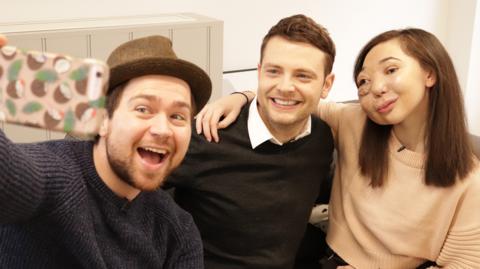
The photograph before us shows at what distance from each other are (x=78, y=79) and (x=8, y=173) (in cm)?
19

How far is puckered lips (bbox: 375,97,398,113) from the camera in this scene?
1480mm

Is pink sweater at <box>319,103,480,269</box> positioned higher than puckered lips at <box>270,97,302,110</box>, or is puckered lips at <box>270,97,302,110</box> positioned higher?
puckered lips at <box>270,97,302,110</box>

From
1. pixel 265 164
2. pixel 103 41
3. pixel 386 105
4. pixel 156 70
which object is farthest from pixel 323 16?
pixel 156 70

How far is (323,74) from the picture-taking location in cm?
153

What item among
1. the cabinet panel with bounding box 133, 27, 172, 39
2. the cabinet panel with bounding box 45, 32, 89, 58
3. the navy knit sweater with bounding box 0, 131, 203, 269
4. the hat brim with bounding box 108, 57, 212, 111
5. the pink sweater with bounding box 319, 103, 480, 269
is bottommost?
the pink sweater with bounding box 319, 103, 480, 269

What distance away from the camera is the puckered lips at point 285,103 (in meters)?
1.47

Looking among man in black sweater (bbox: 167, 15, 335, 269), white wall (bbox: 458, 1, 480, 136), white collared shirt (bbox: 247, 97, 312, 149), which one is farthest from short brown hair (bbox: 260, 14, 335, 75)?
white wall (bbox: 458, 1, 480, 136)

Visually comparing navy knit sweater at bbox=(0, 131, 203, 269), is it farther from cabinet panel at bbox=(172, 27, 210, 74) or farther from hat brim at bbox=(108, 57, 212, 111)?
cabinet panel at bbox=(172, 27, 210, 74)

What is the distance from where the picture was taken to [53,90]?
70cm

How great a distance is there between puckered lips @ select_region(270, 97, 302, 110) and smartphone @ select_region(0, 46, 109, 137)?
825 millimetres

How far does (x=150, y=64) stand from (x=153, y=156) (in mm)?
185

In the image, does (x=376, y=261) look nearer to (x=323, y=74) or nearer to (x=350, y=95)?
(x=323, y=74)

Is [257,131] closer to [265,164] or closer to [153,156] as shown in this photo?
[265,164]

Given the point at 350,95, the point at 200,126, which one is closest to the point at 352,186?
the point at 200,126
